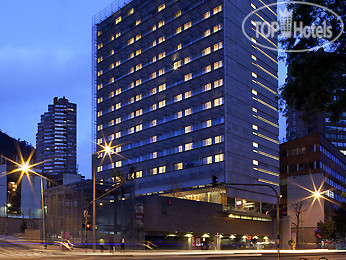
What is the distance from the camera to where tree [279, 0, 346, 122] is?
18.8 metres

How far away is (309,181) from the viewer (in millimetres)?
117625

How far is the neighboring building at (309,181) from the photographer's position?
115 meters

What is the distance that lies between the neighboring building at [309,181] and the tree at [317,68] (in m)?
93.8

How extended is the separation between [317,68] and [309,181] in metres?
105

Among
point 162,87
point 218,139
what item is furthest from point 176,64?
point 218,139

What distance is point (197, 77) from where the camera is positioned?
102m

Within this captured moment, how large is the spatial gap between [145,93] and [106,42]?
2772cm

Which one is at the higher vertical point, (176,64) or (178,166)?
(176,64)

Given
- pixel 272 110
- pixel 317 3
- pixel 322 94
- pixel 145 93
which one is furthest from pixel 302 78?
pixel 145 93

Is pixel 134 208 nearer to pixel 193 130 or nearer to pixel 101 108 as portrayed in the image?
pixel 193 130

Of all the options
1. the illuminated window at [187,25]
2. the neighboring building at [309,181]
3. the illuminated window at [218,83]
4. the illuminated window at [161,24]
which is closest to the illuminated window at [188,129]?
the illuminated window at [218,83]

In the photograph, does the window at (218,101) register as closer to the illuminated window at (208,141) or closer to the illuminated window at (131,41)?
the illuminated window at (208,141)

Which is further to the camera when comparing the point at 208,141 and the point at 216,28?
the point at 216,28

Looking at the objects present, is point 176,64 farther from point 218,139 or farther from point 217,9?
point 218,139
